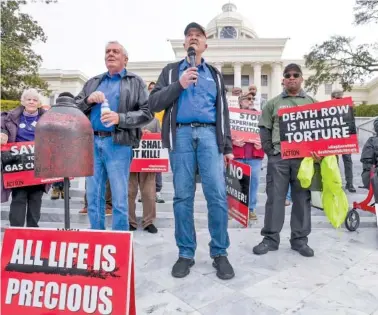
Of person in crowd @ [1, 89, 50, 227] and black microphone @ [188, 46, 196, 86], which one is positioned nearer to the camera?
black microphone @ [188, 46, 196, 86]

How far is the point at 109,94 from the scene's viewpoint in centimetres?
261

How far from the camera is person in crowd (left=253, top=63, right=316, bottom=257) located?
3092mm

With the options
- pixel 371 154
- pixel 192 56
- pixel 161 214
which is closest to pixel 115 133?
pixel 192 56

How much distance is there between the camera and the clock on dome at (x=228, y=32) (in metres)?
53.3

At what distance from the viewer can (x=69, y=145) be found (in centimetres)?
146

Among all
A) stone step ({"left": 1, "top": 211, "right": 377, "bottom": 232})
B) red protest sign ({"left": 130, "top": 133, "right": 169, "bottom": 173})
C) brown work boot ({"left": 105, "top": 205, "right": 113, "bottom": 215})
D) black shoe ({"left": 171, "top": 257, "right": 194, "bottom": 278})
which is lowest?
stone step ({"left": 1, "top": 211, "right": 377, "bottom": 232})

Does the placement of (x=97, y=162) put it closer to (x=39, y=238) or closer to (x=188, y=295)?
(x=39, y=238)

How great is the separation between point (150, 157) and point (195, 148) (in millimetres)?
1904

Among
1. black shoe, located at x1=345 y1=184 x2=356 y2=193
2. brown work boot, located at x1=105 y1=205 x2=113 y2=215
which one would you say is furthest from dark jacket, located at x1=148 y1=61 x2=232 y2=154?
black shoe, located at x1=345 y1=184 x2=356 y2=193

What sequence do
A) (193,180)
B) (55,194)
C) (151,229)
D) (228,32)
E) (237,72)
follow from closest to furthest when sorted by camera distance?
(193,180)
(151,229)
(55,194)
(237,72)
(228,32)

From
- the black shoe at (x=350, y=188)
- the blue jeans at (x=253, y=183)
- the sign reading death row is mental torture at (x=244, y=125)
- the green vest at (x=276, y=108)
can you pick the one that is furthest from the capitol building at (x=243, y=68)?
the green vest at (x=276, y=108)

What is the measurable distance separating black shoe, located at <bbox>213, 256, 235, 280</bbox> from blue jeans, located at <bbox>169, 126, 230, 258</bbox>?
2.0 inches

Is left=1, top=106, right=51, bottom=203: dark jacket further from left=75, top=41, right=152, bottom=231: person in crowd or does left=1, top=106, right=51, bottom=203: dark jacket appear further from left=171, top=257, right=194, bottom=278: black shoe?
left=171, top=257, right=194, bottom=278: black shoe

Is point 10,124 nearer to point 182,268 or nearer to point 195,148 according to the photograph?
point 195,148
